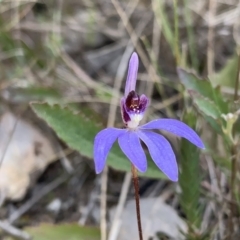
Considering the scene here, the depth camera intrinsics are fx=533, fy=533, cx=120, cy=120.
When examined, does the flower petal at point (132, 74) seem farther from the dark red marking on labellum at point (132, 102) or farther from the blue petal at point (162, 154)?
the blue petal at point (162, 154)

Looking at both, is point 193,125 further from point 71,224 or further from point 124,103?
point 71,224

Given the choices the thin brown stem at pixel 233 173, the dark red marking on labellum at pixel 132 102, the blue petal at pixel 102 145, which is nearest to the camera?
the blue petal at pixel 102 145

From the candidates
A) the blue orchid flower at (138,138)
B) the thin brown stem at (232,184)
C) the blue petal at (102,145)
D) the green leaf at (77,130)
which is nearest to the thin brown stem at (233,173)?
the thin brown stem at (232,184)

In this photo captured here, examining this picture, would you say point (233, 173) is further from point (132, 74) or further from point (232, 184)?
point (132, 74)

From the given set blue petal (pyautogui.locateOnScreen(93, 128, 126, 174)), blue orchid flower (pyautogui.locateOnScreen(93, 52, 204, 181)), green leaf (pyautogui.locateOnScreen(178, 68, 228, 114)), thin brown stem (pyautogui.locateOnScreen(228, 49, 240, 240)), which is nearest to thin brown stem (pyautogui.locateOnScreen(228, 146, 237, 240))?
thin brown stem (pyautogui.locateOnScreen(228, 49, 240, 240))

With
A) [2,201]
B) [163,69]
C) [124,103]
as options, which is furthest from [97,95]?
[124,103]
